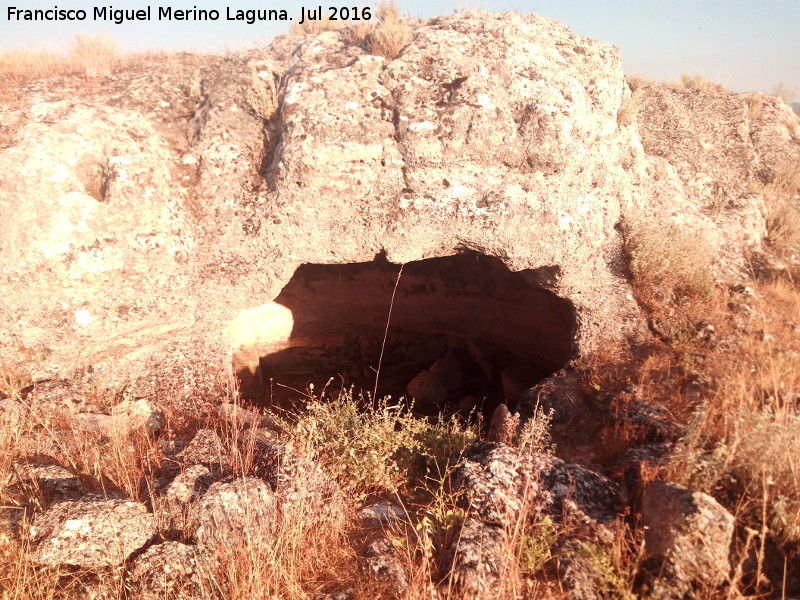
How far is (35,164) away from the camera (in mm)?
4336

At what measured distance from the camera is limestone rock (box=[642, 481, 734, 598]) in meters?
2.45

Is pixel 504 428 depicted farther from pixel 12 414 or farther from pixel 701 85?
pixel 701 85

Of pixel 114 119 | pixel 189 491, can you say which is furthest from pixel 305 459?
pixel 114 119

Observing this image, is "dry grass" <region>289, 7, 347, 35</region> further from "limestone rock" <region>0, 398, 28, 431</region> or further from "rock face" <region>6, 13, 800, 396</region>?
"limestone rock" <region>0, 398, 28, 431</region>

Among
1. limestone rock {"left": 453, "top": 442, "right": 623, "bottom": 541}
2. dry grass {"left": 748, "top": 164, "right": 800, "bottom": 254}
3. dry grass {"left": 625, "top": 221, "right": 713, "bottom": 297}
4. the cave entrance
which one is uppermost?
dry grass {"left": 748, "top": 164, "right": 800, "bottom": 254}

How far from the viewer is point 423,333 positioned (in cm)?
866

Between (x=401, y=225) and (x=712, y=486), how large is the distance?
10.1 ft

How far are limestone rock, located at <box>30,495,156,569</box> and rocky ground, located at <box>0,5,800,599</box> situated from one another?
1cm

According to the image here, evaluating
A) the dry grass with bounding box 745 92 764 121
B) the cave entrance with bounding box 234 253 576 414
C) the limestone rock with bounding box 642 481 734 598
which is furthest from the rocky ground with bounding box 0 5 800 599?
the dry grass with bounding box 745 92 764 121

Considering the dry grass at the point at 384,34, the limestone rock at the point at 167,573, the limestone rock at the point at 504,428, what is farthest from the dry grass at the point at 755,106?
the limestone rock at the point at 167,573

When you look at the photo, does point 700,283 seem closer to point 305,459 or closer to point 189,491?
point 305,459

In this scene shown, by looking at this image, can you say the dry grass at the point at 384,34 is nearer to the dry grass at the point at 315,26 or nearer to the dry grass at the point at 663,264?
the dry grass at the point at 315,26

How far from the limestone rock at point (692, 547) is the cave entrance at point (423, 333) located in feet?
15.0

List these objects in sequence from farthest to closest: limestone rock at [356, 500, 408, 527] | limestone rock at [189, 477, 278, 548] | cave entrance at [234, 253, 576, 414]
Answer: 1. cave entrance at [234, 253, 576, 414]
2. limestone rock at [356, 500, 408, 527]
3. limestone rock at [189, 477, 278, 548]
